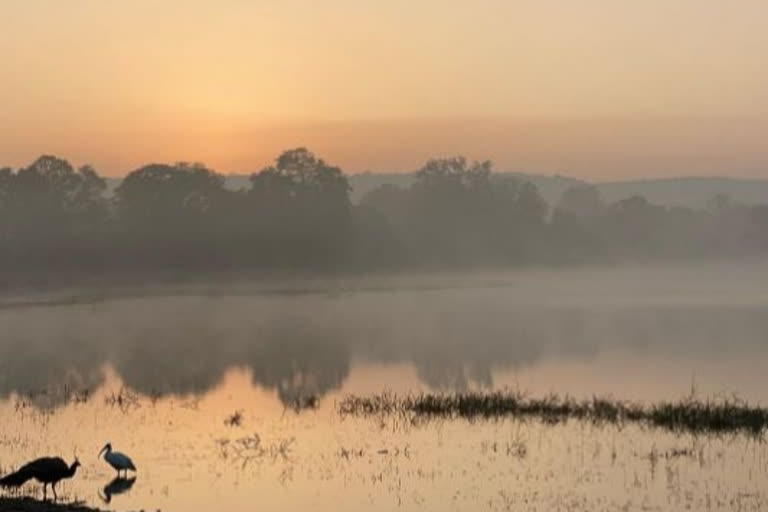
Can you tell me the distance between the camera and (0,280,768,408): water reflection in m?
38.9

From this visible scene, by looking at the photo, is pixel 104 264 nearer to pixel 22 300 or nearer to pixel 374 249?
pixel 22 300

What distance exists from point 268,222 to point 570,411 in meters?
95.1

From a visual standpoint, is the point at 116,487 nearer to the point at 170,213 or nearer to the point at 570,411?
the point at 570,411

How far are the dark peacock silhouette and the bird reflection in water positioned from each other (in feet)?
2.59

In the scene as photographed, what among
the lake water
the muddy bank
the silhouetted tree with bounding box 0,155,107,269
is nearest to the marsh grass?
the lake water

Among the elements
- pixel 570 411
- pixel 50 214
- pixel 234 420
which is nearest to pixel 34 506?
pixel 234 420

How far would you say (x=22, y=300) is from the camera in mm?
92125

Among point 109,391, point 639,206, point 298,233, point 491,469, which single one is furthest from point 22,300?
point 639,206

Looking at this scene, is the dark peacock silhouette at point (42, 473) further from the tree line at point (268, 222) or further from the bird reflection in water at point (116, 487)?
the tree line at point (268, 222)

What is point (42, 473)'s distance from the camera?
714 inches

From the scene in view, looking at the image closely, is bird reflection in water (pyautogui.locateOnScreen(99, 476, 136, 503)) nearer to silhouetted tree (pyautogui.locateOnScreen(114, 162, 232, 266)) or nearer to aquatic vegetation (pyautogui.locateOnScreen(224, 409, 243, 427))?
aquatic vegetation (pyautogui.locateOnScreen(224, 409, 243, 427))

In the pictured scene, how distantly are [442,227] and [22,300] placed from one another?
78.1m

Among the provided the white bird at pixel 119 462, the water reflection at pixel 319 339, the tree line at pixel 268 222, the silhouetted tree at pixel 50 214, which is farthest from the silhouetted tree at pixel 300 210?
the white bird at pixel 119 462

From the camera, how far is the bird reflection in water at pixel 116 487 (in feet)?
60.5
